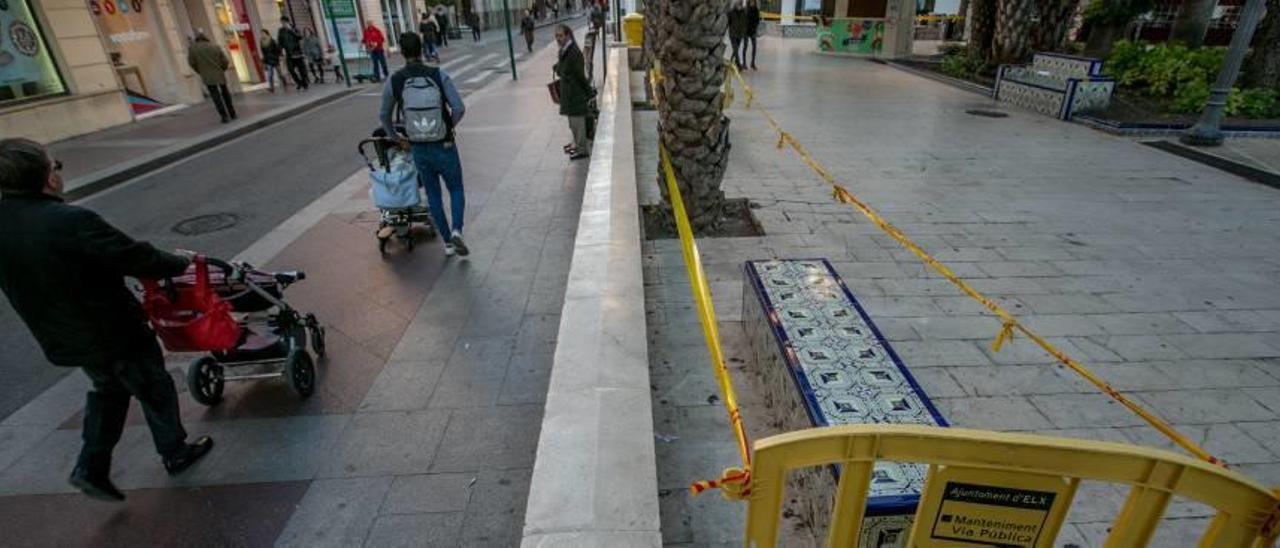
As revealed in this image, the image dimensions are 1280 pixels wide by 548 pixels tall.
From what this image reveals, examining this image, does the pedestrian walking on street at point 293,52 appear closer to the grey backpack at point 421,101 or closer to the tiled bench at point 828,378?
the grey backpack at point 421,101

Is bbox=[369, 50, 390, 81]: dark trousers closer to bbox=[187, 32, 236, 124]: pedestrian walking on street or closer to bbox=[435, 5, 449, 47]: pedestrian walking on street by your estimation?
bbox=[187, 32, 236, 124]: pedestrian walking on street

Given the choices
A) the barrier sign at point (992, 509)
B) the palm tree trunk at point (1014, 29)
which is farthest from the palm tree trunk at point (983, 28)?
the barrier sign at point (992, 509)

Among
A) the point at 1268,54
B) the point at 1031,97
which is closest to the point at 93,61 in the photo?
the point at 1031,97

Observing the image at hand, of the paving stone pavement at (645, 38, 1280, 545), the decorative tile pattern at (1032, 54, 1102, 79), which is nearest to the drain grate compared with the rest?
the decorative tile pattern at (1032, 54, 1102, 79)

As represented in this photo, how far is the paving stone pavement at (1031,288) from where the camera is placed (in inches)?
144

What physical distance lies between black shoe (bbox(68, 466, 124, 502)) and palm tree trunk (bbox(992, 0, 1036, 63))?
19.4 metres

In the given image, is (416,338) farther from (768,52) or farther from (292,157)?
(768,52)

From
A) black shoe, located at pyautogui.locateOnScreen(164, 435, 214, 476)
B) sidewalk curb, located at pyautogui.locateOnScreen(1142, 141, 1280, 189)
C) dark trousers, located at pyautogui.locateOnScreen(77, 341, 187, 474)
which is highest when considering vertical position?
dark trousers, located at pyautogui.locateOnScreen(77, 341, 187, 474)

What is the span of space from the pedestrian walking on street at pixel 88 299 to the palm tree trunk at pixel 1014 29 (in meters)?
18.7

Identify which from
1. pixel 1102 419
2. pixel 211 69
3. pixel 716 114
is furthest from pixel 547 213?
pixel 211 69

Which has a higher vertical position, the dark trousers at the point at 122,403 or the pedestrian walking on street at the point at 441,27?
the pedestrian walking on street at the point at 441,27

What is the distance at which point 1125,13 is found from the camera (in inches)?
591

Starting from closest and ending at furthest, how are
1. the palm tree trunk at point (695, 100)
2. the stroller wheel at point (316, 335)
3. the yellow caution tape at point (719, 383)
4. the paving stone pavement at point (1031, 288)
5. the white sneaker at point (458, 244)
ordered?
1. the yellow caution tape at point (719, 383)
2. the paving stone pavement at point (1031, 288)
3. the stroller wheel at point (316, 335)
4. the palm tree trunk at point (695, 100)
5. the white sneaker at point (458, 244)

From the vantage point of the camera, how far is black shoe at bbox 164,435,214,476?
11.4ft
